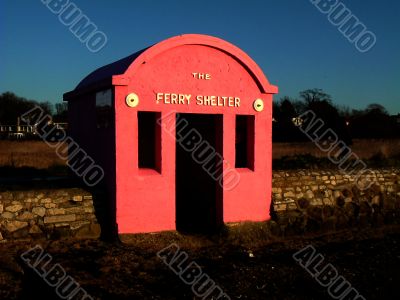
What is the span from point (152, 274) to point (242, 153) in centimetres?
457

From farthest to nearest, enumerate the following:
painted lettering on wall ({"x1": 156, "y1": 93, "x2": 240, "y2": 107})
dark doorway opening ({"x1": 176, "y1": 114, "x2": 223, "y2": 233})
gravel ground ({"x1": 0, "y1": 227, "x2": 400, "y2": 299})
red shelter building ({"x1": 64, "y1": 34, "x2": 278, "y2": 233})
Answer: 1. dark doorway opening ({"x1": 176, "y1": 114, "x2": 223, "y2": 233})
2. painted lettering on wall ({"x1": 156, "y1": 93, "x2": 240, "y2": 107})
3. red shelter building ({"x1": 64, "y1": 34, "x2": 278, "y2": 233})
4. gravel ground ({"x1": 0, "y1": 227, "x2": 400, "y2": 299})

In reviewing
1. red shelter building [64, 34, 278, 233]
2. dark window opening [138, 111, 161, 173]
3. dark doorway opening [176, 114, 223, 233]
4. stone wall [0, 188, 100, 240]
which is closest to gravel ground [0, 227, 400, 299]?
stone wall [0, 188, 100, 240]

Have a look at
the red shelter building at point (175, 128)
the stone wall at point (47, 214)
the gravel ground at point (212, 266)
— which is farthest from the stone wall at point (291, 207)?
the red shelter building at point (175, 128)

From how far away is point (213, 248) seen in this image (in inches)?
327

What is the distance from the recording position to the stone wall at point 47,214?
797 cm

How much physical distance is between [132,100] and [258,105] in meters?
2.69

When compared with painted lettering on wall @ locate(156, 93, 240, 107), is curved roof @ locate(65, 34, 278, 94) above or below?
above

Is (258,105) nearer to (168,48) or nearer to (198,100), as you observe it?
(198,100)

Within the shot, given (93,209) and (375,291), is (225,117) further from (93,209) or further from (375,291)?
(375,291)

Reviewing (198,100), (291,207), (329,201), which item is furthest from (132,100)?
(329,201)

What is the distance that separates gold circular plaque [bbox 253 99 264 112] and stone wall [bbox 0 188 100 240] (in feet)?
12.1

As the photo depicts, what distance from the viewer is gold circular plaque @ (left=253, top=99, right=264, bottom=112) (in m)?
9.49

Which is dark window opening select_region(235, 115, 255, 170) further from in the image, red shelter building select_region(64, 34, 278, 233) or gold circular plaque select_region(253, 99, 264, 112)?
gold circular plaque select_region(253, 99, 264, 112)

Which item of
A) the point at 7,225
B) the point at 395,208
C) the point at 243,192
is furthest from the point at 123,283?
the point at 395,208
